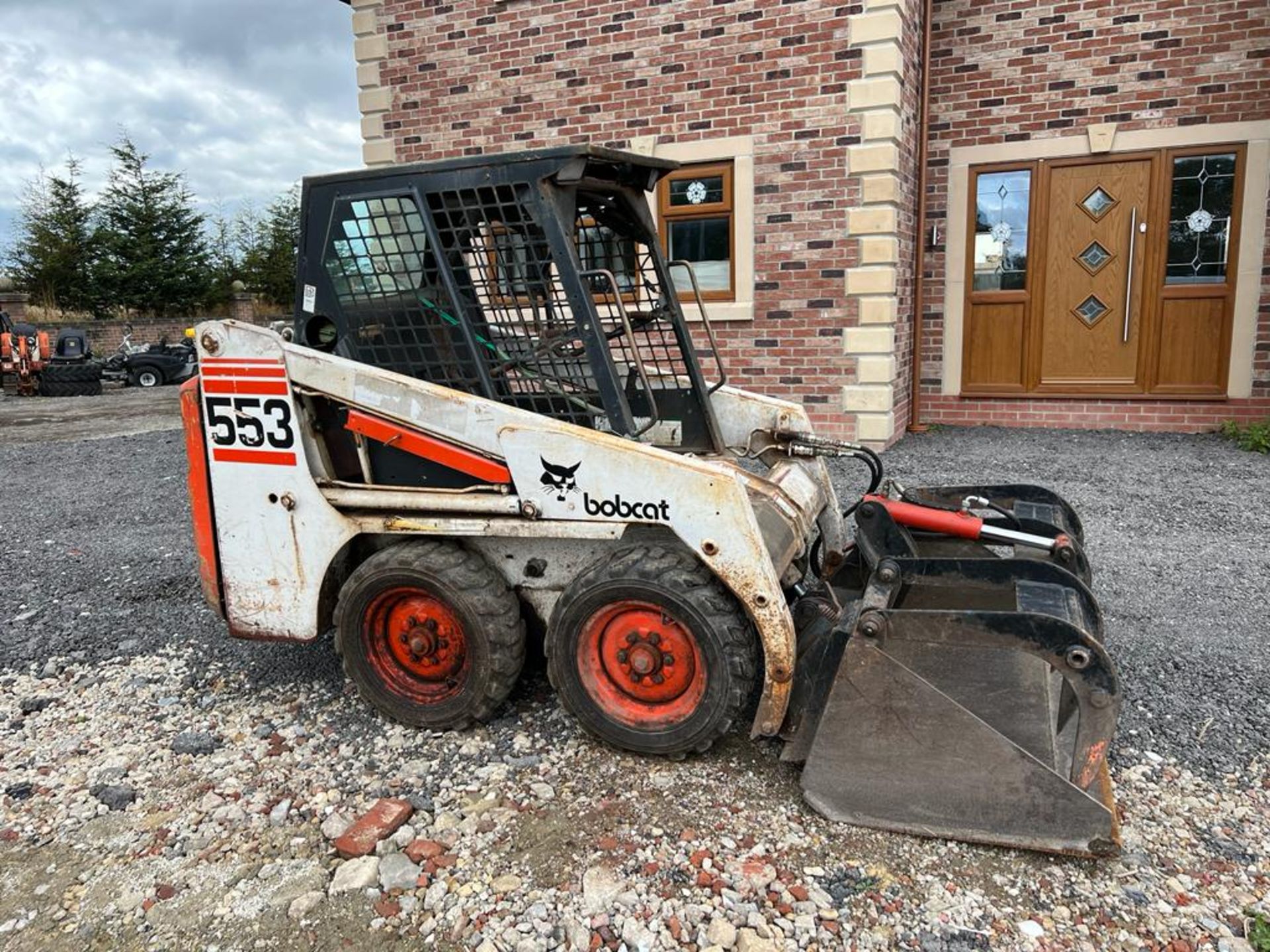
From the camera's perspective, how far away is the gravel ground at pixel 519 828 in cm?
234

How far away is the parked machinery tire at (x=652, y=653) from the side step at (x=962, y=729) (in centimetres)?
26

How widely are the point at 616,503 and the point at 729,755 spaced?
943 millimetres

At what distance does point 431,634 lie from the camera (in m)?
3.27

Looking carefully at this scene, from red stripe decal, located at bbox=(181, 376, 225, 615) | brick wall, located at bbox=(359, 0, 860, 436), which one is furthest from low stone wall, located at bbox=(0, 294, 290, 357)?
red stripe decal, located at bbox=(181, 376, 225, 615)

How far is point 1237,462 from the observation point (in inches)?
296

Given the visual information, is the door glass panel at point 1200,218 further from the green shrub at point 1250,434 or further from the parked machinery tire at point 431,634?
the parked machinery tire at point 431,634

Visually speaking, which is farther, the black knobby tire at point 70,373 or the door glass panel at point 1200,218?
the black knobby tire at point 70,373

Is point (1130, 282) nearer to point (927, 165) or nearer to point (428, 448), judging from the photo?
point (927, 165)

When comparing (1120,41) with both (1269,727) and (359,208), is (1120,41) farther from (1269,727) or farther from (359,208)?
(359,208)

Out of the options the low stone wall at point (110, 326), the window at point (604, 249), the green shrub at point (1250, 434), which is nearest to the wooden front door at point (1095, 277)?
the green shrub at point (1250, 434)

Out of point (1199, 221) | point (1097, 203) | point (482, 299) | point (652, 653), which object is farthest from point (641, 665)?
point (1199, 221)

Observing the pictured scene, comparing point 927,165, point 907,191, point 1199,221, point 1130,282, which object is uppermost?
point 927,165

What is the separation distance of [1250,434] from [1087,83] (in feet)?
11.6

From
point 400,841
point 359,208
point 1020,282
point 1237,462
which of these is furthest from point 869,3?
point 400,841
